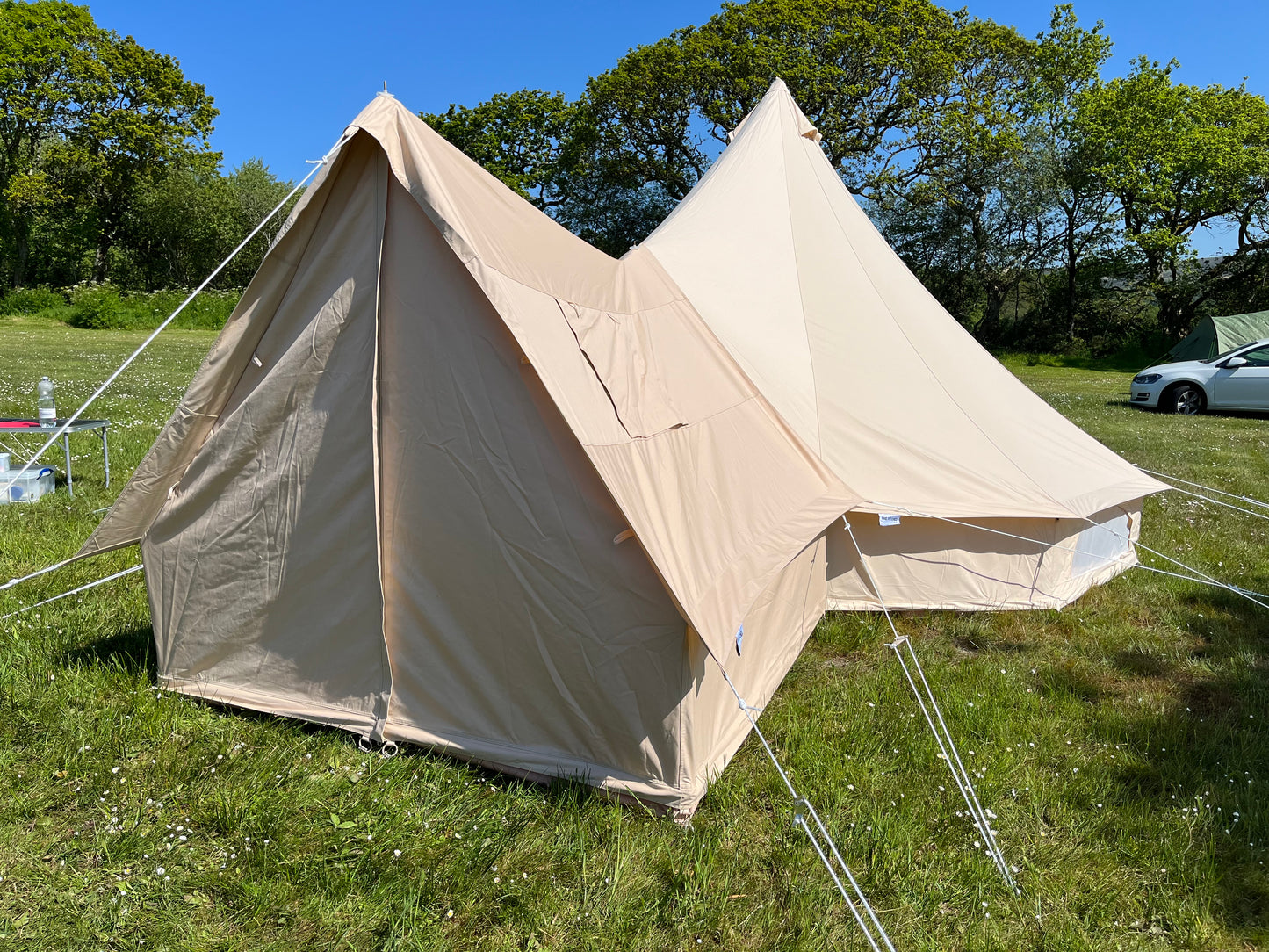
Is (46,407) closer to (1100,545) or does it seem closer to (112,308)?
(1100,545)

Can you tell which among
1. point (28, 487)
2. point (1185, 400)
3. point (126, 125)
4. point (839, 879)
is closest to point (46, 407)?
point (28, 487)

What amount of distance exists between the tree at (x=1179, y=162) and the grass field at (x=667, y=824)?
22.9m

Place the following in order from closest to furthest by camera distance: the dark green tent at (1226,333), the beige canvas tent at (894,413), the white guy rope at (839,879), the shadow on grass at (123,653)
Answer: the white guy rope at (839,879) < the shadow on grass at (123,653) < the beige canvas tent at (894,413) < the dark green tent at (1226,333)

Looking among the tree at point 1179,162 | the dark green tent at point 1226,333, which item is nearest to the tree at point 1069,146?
the tree at point 1179,162

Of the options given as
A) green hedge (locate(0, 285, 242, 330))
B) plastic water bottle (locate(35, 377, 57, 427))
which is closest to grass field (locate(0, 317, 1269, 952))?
plastic water bottle (locate(35, 377, 57, 427))

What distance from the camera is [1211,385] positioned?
44.2 feet

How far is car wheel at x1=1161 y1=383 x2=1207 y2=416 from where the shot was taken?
44.8 feet

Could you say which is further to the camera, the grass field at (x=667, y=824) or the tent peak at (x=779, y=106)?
the tent peak at (x=779, y=106)

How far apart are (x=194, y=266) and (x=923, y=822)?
3777 cm

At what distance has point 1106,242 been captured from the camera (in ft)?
79.7

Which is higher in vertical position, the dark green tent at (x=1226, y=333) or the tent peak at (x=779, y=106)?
the tent peak at (x=779, y=106)

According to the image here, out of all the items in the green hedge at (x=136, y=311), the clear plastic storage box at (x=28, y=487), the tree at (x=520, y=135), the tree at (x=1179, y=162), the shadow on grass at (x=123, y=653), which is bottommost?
the shadow on grass at (x=123, y=653)

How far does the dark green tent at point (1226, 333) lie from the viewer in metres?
15.9

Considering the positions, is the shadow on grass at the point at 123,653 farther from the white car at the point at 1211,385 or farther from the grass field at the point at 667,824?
the white car at the point at 1211,385
